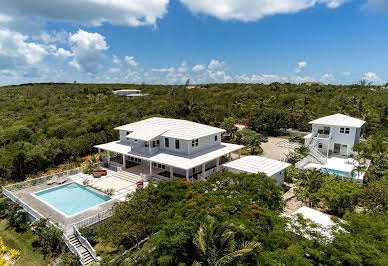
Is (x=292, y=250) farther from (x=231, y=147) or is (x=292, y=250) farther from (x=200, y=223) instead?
(x=231, y=147)

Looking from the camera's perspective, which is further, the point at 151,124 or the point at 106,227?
the point at 151,124

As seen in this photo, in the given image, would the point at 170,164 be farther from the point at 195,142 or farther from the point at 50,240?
the point at 50,240

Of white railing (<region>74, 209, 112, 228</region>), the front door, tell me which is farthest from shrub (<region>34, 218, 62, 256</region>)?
the front door

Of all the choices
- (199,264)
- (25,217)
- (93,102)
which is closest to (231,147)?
(199,264)

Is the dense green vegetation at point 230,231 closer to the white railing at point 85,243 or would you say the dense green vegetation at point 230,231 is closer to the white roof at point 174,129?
the white railing at point 85,243

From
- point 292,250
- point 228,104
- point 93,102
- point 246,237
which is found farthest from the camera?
point 93,102

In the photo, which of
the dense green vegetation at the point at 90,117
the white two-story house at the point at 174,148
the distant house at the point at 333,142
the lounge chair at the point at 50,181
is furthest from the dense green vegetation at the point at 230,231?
the dense green vegetation at the point at 90,117
